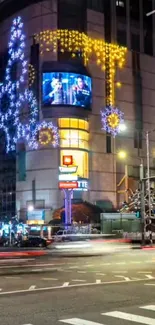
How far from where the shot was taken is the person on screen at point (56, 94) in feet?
203

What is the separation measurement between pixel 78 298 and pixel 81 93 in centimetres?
5248

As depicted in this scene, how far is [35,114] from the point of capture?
208 feet

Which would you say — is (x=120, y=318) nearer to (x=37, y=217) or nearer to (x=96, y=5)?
(x=37, y=217)

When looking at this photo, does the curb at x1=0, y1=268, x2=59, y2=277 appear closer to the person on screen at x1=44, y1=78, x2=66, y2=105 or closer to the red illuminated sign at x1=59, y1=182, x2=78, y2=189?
the red illuminated sign at x1=59, y1=182, x2=78, y2=189

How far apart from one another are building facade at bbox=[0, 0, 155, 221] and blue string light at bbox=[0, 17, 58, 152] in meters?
0.88

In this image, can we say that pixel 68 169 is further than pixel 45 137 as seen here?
No

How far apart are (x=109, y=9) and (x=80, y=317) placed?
6538 centimetres

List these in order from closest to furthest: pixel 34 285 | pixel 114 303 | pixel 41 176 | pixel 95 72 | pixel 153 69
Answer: pixel 114 303 → pixel 34 285 → pixel 41 176 → pixel 95 72 → pixel 153 69

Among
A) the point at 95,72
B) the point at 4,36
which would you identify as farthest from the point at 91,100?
the point at 4,36

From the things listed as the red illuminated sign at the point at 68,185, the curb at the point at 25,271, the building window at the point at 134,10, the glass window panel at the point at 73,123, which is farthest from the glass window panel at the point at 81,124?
the curb at the point at 25,271

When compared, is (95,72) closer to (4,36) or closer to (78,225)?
(4,36)

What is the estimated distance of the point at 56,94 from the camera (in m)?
62.1

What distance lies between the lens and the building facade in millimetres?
63031

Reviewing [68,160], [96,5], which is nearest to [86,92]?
[68,160]
